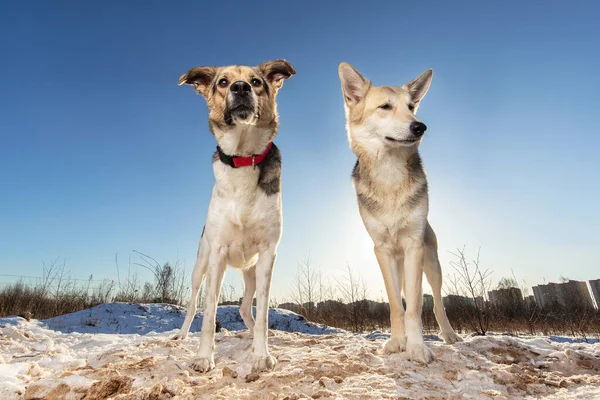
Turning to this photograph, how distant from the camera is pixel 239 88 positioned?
3.85 meters

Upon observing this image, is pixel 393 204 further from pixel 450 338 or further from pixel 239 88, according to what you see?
pixel 239 88

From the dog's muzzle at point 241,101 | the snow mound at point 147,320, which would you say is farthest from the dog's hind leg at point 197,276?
the snow mound at point 147,320

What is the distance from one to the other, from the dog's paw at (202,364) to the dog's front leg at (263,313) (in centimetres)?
39

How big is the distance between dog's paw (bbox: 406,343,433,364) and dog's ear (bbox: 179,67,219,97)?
3419 millimetres

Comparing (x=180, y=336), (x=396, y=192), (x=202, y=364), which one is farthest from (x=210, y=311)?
(x=396, y=192)

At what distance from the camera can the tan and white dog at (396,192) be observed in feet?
12.6

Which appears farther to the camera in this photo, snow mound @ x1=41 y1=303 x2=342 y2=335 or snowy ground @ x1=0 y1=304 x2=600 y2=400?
snow mound @ x1=41 y1=303 x2=342 y2=335

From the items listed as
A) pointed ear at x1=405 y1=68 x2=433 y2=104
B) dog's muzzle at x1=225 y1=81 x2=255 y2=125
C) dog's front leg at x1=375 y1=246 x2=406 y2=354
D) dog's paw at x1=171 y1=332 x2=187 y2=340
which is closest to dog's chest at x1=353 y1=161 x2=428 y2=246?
dog's front leg at x1=375 y1=246 x2=406 y2=354

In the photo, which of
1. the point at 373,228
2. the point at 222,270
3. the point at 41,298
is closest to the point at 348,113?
the point at 373,228

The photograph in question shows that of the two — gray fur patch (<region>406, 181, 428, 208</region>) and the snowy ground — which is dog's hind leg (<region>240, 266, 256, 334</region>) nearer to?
the snowy ground

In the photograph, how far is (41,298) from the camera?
621 inches

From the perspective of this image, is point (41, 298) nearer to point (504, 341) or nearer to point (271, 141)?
point (271, 141)

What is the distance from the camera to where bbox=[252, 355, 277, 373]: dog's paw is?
10.4 ft

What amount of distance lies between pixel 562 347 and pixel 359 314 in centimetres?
1040
